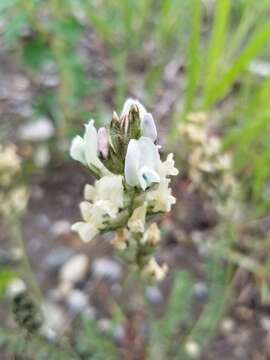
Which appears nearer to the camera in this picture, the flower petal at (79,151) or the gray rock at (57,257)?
the flower petal at (79,151)

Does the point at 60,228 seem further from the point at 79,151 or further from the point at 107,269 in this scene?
the point at 79,151

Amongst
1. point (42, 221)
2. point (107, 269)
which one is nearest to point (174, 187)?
point (107, 269)

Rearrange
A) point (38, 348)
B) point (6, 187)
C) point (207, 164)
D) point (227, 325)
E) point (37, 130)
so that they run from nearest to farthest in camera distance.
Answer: point (38, 348) < point (207, 164) < point (6, 187) < point (227, 325) < point (37, 130)

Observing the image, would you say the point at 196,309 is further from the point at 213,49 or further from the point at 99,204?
the point at 99,204

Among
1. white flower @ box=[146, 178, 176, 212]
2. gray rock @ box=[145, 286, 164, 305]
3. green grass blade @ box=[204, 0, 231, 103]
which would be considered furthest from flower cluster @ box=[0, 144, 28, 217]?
white flower @ box=[146, 178, 176, 212]

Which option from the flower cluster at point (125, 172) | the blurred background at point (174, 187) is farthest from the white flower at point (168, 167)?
the blurred background at point (174, 187)

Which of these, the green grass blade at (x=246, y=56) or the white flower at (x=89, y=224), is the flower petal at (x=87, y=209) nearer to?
the white flower at (x=89, y=224)
